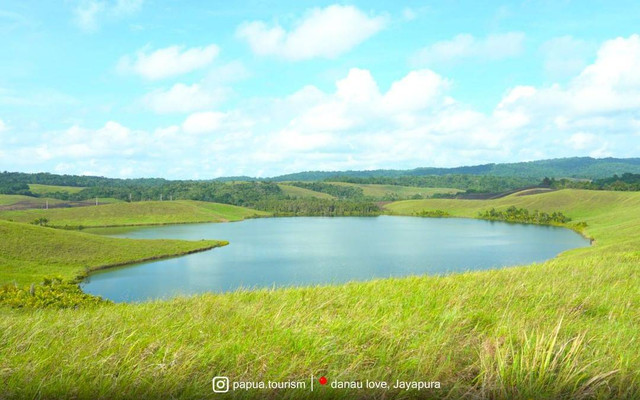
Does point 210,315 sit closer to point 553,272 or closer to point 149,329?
point 149,329

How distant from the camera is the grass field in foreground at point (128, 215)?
477ft

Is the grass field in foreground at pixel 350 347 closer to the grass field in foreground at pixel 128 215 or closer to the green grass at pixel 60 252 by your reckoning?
the green grass at pixel 60 252

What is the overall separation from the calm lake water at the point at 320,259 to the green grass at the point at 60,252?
15.7 ft

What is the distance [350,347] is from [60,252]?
80.2m

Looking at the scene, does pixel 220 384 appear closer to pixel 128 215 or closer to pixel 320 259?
pixel 320 259

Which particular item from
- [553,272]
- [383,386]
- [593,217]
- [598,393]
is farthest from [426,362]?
[593,217]

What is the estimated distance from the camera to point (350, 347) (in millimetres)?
5199

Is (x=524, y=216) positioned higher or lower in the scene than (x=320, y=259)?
higher

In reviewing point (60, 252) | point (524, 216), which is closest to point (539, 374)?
point (60, 252)

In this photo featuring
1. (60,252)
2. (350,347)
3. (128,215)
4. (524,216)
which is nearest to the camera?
(350,347)

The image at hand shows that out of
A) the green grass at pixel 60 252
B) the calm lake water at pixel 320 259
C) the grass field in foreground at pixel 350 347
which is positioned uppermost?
the grass field in foreground at pixel 350 347

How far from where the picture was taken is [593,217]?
137 meters

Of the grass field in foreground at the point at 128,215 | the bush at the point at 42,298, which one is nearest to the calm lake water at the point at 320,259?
the bush at the point at 42,298

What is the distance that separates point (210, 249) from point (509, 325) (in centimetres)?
9172
